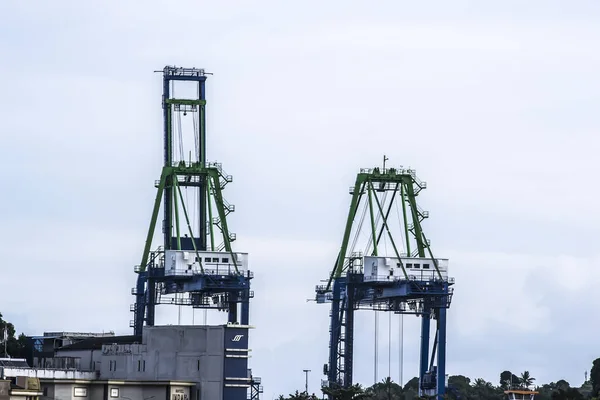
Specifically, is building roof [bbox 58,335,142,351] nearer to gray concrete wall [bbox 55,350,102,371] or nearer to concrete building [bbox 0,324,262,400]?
gray concrete wall [bbox 55,350,102,371]

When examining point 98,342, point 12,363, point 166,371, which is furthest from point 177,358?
point 98,342

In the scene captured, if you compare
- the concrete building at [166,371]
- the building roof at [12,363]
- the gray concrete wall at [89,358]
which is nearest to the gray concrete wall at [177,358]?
the concrete building at [166,371]

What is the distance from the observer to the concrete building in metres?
147

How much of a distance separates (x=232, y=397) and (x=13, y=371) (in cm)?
1811

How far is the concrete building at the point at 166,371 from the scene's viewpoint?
14738 centimetres

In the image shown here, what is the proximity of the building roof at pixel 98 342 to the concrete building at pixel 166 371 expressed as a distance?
11.0 meters

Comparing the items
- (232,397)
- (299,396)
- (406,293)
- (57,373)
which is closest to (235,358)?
(232,397)

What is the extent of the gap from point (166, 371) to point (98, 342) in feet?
102

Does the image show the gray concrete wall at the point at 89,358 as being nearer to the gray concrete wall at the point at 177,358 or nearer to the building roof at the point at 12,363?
the gray concrete wall at the point at 177,358

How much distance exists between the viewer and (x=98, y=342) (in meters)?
188

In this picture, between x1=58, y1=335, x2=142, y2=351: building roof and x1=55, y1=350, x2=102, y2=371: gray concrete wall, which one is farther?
x1=58, y1=335, x2=142, y2=351: building roof

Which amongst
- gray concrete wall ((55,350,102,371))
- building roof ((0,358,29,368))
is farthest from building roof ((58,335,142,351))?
building roof ((0,358,29,368))

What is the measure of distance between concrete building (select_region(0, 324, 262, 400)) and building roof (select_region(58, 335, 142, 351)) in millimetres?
11022

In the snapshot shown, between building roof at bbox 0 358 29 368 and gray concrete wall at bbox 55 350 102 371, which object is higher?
gray concrete wall at bbox 55 350 102 371
